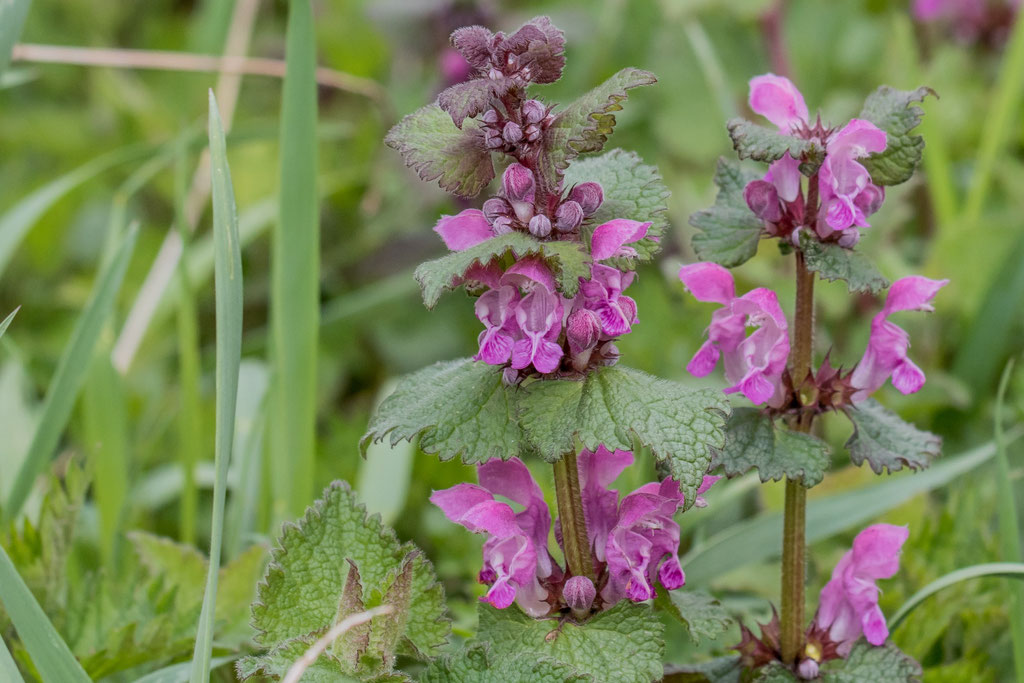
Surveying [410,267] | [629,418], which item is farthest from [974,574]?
[410,267]

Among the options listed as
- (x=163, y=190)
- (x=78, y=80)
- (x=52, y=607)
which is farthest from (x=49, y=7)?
(x=52, y=607)

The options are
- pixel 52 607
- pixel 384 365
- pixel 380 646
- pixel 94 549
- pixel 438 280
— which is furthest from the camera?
pixel 384 365

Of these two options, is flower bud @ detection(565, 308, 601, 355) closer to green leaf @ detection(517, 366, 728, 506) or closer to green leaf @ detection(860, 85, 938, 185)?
green leaf @ detection(517, 366, 728, 506)

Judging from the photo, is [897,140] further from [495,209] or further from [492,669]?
[492,669]

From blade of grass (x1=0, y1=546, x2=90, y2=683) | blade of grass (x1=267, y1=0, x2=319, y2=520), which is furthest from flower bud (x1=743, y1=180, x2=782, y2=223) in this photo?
blade of grass (x1=0, y1=546, x2=90, y2=683)

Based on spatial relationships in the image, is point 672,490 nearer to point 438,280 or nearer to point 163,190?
point 438,280

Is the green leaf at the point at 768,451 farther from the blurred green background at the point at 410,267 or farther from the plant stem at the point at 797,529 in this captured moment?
the blurred green background at the point at 410,267

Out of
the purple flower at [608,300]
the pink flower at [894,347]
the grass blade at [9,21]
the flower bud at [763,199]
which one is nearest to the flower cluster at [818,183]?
the flower bud at [763,199]
